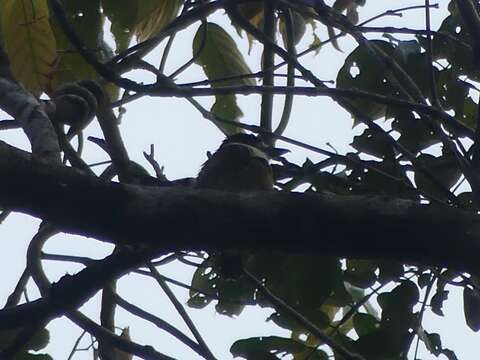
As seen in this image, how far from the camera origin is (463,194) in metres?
2.46

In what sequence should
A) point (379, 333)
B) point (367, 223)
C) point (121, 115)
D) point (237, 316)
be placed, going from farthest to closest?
point (121, 115) → point (237, 316) → point (379, 333) → point (367, 223)

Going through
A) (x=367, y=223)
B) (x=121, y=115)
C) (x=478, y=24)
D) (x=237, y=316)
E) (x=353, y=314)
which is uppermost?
(x=121, y=115)

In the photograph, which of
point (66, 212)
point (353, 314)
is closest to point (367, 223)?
point (66, 212)

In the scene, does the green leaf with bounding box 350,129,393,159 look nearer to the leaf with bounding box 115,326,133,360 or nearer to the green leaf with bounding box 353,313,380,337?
the green leaf with bounding box 353,313,380,337

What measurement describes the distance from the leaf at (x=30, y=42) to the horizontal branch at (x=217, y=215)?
2.47ft

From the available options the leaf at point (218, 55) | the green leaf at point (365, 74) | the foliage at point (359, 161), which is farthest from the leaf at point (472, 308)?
the leaf at point (218, 55)

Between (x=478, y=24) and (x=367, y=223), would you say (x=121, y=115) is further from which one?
(x=367, y=223)

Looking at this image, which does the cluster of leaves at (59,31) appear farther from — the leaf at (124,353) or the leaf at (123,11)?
the leaf at (124,353)

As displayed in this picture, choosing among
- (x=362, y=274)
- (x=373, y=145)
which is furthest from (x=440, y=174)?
(x=362, y=274)

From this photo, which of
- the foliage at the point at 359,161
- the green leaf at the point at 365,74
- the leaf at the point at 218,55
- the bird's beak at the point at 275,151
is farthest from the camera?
the bird's beak at the point at 275,151

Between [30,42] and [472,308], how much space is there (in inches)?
49.6

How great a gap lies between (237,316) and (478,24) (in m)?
1.09

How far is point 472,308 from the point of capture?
7.78ft

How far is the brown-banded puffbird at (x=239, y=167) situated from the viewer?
10.8 feet
